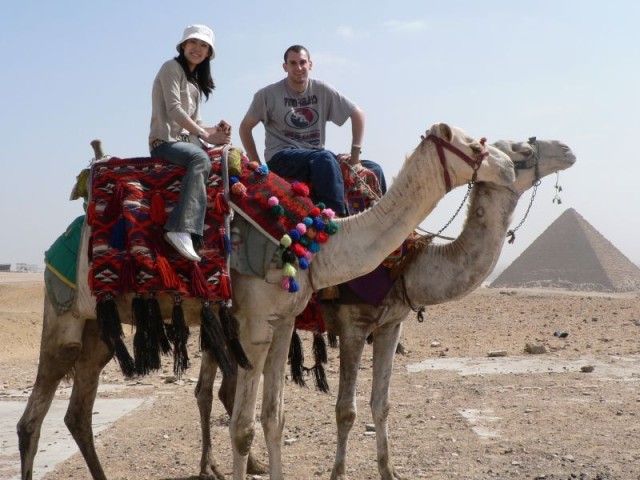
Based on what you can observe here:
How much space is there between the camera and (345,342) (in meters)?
6.90

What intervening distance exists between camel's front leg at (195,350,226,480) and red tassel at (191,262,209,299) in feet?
5.39

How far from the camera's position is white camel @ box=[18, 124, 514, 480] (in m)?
5.71

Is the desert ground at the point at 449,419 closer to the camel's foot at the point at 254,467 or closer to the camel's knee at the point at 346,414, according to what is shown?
the camel's foot at the point at 254,467

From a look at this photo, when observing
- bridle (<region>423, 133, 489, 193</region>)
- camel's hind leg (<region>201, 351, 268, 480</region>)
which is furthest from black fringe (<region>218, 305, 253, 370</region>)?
bridle (<region>423, 133, 489, 193</region>)

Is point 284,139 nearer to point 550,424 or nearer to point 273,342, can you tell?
point 273,342

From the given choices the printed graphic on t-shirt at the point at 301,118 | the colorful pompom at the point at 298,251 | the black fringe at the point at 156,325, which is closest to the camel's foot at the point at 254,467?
the black fringe at the point at 156,325

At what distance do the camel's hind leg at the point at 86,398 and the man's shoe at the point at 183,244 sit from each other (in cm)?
133

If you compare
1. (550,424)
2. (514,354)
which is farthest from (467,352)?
(550,424)

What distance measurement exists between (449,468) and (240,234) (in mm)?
2693

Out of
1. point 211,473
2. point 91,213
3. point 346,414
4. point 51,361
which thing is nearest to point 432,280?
point 346,414

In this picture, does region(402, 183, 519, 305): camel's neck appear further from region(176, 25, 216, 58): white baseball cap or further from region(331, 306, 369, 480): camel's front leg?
region(176, 25, 216, 58): white baseball cap

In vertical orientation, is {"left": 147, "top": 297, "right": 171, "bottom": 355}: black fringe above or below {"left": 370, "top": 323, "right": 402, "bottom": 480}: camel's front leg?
above

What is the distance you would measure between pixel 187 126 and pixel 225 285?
1158 millimetres

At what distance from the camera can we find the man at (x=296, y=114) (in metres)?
6.85
